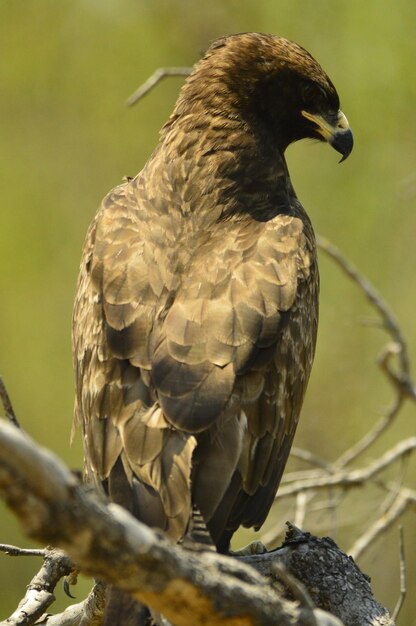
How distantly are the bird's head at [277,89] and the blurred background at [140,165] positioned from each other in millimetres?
3916

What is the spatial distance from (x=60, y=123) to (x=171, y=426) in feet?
27.3

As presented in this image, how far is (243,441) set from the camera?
4.54m

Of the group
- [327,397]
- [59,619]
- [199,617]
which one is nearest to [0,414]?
[327,397]

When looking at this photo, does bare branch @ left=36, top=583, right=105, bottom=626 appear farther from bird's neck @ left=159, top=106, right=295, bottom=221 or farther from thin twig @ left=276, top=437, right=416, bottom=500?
bird's neck @ left=159, top=106, right=295, bottom=221

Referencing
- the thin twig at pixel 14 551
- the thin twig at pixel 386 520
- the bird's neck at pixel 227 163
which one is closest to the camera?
the thin twig at pixel 14 551

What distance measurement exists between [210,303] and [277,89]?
169cm

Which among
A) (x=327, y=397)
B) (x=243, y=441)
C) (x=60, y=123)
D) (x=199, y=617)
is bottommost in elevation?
(x=327, y=397)

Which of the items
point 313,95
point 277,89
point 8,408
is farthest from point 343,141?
point 8,408

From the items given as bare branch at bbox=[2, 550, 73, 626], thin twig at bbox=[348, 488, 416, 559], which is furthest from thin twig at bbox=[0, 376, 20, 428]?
thin twig at bbox=[348, 488, 416, 559]

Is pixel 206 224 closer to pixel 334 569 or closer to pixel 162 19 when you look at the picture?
pixel 334 569

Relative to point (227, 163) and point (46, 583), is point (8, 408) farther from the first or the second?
point (227, 163)

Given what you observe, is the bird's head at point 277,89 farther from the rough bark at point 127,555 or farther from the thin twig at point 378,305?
the rough bark at point 127,555

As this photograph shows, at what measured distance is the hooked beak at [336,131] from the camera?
19.5 ft

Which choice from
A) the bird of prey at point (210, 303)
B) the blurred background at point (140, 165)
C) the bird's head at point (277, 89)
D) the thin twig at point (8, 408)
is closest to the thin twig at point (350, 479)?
the bird of prey at point (210, 303)
